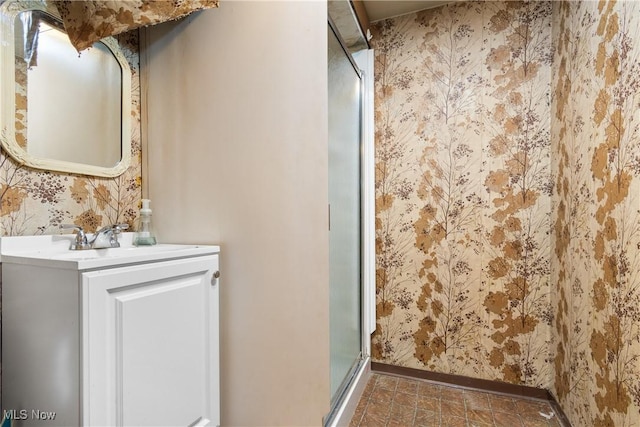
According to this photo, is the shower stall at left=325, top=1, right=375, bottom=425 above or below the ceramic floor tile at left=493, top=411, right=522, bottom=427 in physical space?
above

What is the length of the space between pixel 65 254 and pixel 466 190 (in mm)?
1928

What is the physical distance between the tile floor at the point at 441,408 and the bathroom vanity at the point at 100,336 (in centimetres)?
99

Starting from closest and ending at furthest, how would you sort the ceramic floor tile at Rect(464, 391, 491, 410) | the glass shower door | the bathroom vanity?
the bathroom vanity, the glass shower door, the ceramic floor tile at Rect(464, 391, 491, 410)

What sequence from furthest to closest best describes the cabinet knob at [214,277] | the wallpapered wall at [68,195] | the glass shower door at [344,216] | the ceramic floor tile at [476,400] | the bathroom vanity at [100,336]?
the ceramic floor tile at [476,400] < the glass shower door at [344,216] < the cabinet knob at [214,277] < the wallpapered wall at [68,195] < the bathroom vanity at [100,336]

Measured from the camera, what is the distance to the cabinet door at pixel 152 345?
2.35 feet

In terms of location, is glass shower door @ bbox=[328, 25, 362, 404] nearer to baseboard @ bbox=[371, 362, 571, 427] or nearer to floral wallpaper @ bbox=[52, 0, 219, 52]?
baseboard @ bbox=[371, 362, 571, 427]

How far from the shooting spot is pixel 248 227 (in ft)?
3.72

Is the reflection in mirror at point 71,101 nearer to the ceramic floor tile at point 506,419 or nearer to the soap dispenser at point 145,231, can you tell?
the soap dispenser at point 145,231

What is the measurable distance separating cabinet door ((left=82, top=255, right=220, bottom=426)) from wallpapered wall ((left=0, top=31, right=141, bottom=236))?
1.56 ft

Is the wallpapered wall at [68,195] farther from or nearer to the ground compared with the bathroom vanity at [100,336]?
farther from the ground

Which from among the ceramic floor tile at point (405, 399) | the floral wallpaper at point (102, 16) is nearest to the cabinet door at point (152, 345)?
the floral wallpaper at point (102, 16)

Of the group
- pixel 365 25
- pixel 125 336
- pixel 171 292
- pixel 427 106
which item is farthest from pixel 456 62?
pixel 125 336
